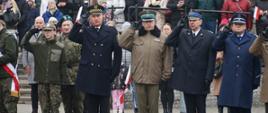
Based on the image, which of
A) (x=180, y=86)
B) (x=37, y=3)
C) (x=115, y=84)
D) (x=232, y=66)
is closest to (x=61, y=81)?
(x=115, y=84)

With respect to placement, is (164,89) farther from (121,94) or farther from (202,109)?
(202,109)

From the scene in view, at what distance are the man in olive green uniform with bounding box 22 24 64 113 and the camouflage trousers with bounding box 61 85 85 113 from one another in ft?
1.47

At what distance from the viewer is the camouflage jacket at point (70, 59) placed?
13.2 metres

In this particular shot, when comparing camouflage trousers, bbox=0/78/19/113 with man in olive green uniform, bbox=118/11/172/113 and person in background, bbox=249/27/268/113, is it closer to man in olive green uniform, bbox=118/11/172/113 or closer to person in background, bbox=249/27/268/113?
man in olive green uniform, bbox=118/11/172/113

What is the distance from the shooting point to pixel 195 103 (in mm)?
11570

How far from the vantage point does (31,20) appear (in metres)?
17.7

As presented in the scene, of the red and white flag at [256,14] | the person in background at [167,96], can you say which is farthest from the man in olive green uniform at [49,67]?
the red and white flag at [256,14]

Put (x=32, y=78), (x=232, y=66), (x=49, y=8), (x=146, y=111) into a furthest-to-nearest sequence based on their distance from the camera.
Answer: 1. (x=49, y=8)
2. (x=32, y=78)
3. (x=146, y=111)
4. (x=232, y=66)

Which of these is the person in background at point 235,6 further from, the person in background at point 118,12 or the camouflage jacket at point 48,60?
the camouflage jacket at point 48,60

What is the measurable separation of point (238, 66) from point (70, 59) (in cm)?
355

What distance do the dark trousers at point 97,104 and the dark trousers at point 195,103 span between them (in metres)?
1.30

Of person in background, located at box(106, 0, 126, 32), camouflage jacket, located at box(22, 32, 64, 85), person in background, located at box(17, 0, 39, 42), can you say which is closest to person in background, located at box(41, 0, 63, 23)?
person in background, located at box(17, 0, 39, 42)

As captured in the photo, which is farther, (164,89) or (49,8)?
(49,8)

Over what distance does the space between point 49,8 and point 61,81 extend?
383 cm
